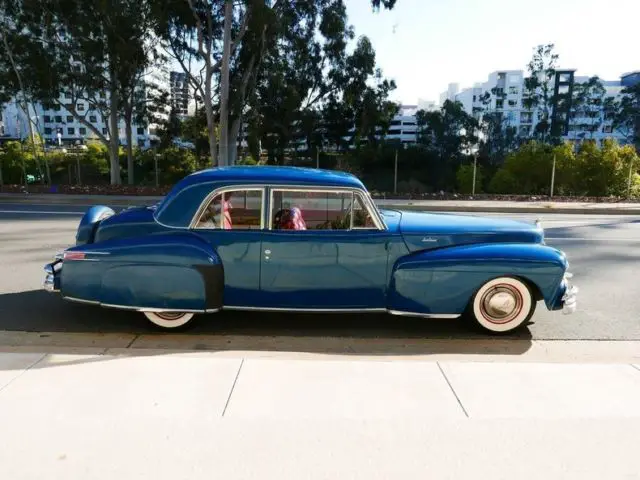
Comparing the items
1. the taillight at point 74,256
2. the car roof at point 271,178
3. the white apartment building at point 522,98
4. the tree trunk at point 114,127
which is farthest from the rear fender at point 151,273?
the white apartment building at point 522,98

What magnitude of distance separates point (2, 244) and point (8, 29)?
57.1 ft

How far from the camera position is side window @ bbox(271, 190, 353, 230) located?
14.1 feet

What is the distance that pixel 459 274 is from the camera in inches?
165

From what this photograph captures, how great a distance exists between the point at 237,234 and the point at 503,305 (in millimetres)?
2432

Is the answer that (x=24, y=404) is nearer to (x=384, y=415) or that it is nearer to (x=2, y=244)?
(x=384, y=415)

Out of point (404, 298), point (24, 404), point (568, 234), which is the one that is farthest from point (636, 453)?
point (568, 234)

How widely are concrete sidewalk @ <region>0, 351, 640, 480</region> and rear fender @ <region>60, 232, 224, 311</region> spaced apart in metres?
0.54

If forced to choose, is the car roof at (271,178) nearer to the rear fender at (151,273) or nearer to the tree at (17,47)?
Result: the rear fender at (151,273)

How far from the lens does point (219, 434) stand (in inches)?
108

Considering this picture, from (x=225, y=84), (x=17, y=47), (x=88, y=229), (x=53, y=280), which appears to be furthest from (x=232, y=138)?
(x=53, y=280)

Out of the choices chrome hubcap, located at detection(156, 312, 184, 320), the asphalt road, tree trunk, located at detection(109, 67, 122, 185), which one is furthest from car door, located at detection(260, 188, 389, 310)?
tree trunk, located at detection(109, 67, 122, 185)

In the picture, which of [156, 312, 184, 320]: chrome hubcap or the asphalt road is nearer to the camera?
[156, 312, 184, 320]: chrome hubcap

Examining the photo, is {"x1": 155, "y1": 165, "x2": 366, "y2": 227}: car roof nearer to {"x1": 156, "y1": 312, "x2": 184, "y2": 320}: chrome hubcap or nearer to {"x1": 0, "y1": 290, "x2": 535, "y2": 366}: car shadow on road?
{"x1": 156, "y1": 312, "x2": 184, "y2": 320}: chrome hubcap

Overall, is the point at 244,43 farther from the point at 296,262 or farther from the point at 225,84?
the point at 296,262
